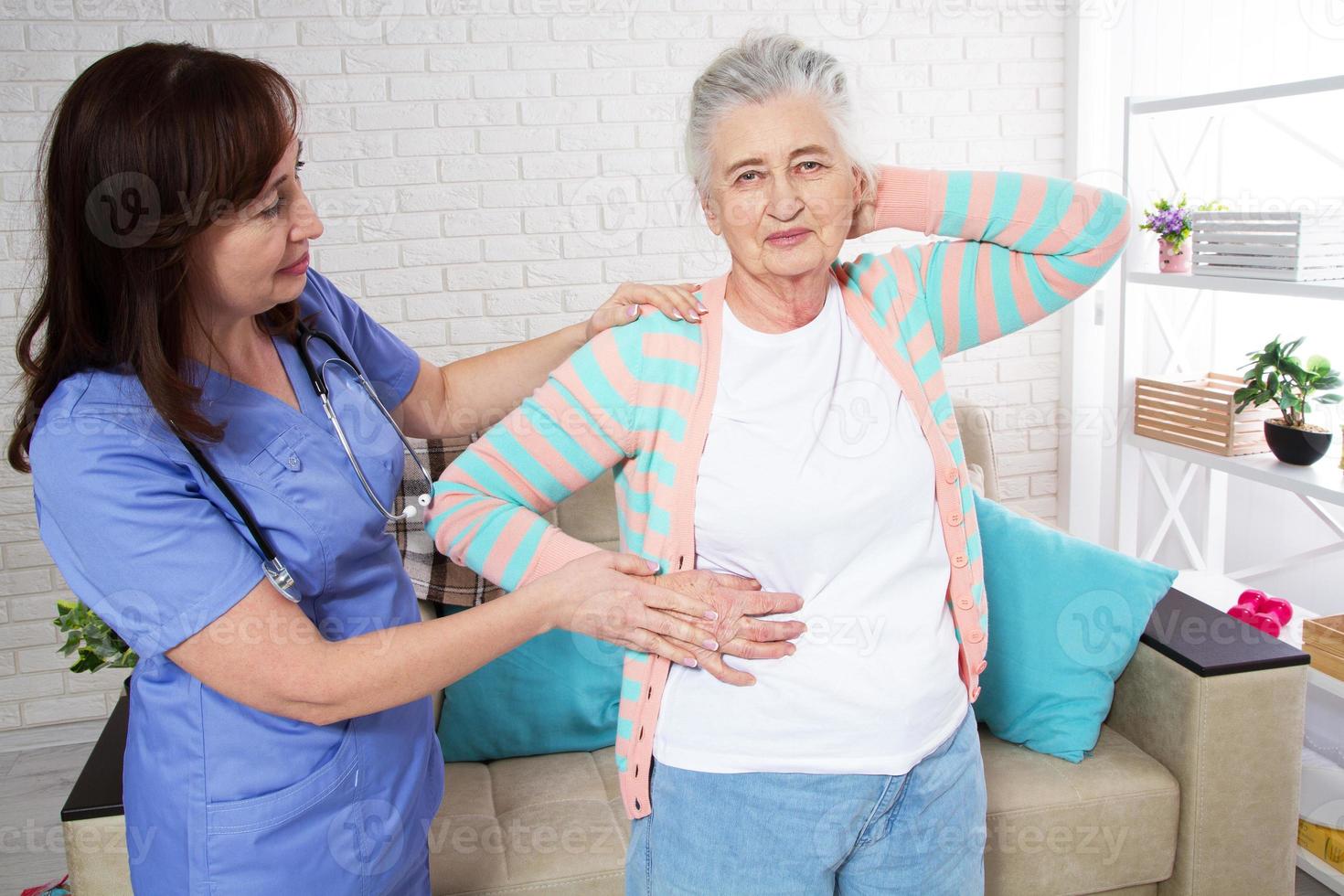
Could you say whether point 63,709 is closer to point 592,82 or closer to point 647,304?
point 592,82

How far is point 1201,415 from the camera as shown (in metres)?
2.92

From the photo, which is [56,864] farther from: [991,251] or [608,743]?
[991,251]

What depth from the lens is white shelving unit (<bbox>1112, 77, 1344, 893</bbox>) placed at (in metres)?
2.55

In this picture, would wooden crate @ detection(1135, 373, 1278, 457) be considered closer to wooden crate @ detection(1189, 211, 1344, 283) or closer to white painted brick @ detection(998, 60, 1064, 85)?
wooden crate @ detection(1189, 211, 1344, 283)

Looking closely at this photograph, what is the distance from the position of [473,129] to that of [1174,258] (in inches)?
73.3

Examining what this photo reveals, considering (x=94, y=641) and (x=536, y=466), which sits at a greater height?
(x=536, y=466)

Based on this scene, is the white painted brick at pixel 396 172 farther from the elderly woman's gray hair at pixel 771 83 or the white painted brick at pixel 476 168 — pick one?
the elderly woman's gray hair at pixel 771 83

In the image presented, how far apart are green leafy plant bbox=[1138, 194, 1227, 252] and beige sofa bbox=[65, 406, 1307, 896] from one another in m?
1.19

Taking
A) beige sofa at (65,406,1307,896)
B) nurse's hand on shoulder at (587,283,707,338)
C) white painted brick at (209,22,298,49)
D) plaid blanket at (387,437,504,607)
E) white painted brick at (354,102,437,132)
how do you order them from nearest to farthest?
nurse's hand on shoulder at (587,283,707,338) → beige sofa at (65,406,1307,896) → plaid blanket at (387,437,504,607) → white painted brick at (209,22,298,49) → white painted brick at (354,102,437,132)

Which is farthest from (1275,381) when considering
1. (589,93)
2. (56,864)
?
(56,864)

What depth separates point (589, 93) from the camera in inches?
123

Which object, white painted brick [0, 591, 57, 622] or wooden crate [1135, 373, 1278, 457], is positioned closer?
wooden crate [1135, 373, 1278, 457]

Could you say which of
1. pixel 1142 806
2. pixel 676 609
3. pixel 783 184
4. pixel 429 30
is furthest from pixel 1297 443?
pixel 429 30

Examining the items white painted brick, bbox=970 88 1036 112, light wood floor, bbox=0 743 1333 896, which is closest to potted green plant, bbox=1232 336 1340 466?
light wood floor, bbox=0 743 1333 896
